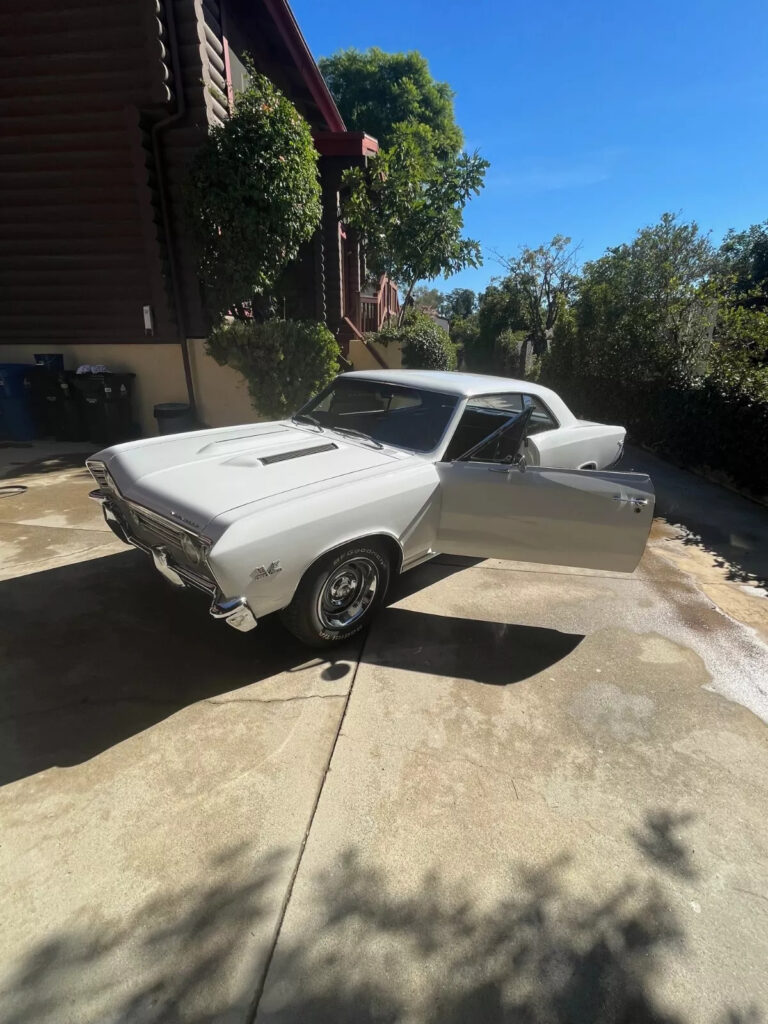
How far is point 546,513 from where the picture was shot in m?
3.28

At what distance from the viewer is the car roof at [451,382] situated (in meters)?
3.88

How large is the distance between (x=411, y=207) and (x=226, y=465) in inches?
371

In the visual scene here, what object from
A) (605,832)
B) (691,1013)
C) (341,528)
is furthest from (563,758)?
(341,528)

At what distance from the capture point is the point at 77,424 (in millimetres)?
7965

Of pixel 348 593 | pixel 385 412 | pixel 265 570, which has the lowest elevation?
pixel 348 593

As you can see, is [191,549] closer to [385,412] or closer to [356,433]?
[356,433]

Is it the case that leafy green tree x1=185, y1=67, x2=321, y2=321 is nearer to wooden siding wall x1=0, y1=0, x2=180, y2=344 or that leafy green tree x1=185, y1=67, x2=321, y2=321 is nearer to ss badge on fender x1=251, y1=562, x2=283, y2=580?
wooden siding wall x1=0, y1=0, x2=180, y2=344

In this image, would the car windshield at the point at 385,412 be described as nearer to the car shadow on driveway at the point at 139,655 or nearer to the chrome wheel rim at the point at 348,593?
the chrome wheel rim at the point at 348,593

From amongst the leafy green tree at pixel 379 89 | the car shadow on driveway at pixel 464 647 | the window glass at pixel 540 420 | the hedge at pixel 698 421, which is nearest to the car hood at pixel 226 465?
the car shadow on driveway at pixel 464 647

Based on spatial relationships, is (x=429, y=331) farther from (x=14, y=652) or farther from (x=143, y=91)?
(x=14, y=652)

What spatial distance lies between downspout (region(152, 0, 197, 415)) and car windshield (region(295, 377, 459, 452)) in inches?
170

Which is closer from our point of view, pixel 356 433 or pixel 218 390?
pixel 356 433

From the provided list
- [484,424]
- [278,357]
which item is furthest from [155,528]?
[278,357]

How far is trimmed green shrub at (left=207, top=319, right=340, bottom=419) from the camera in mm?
7281
